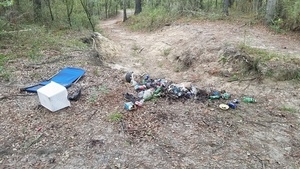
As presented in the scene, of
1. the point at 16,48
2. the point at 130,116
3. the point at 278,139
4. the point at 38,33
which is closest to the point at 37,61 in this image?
the point at 16,48

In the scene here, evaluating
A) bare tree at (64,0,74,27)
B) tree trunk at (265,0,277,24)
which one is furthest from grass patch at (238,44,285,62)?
bare tree at (64,0,74,27)

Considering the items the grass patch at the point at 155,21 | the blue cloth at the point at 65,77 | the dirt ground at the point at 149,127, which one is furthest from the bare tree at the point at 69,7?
the blue cloth at the point at 65,77

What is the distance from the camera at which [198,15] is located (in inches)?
404

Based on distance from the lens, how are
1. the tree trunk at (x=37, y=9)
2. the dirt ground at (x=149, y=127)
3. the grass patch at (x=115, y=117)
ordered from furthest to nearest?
the tree trunk at (x=37, y=9), the grass patch at (x=115, y=117), the dirt ground at (x=149, y=127)

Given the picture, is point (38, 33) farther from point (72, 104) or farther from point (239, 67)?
point (239, 67)

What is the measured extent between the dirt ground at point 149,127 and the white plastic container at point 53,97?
0.11 meters

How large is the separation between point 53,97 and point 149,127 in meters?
1.40

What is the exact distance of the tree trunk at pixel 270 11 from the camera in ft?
25.4

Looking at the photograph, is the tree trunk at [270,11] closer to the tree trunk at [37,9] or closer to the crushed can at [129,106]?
the crushed can at [129,106]

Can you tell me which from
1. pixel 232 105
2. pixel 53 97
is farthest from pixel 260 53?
pixel 53 97

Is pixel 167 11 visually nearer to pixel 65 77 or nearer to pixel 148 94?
pixel 65 77

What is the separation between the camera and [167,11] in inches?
467

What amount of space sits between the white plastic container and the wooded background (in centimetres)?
418

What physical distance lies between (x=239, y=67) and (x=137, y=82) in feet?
6.64
